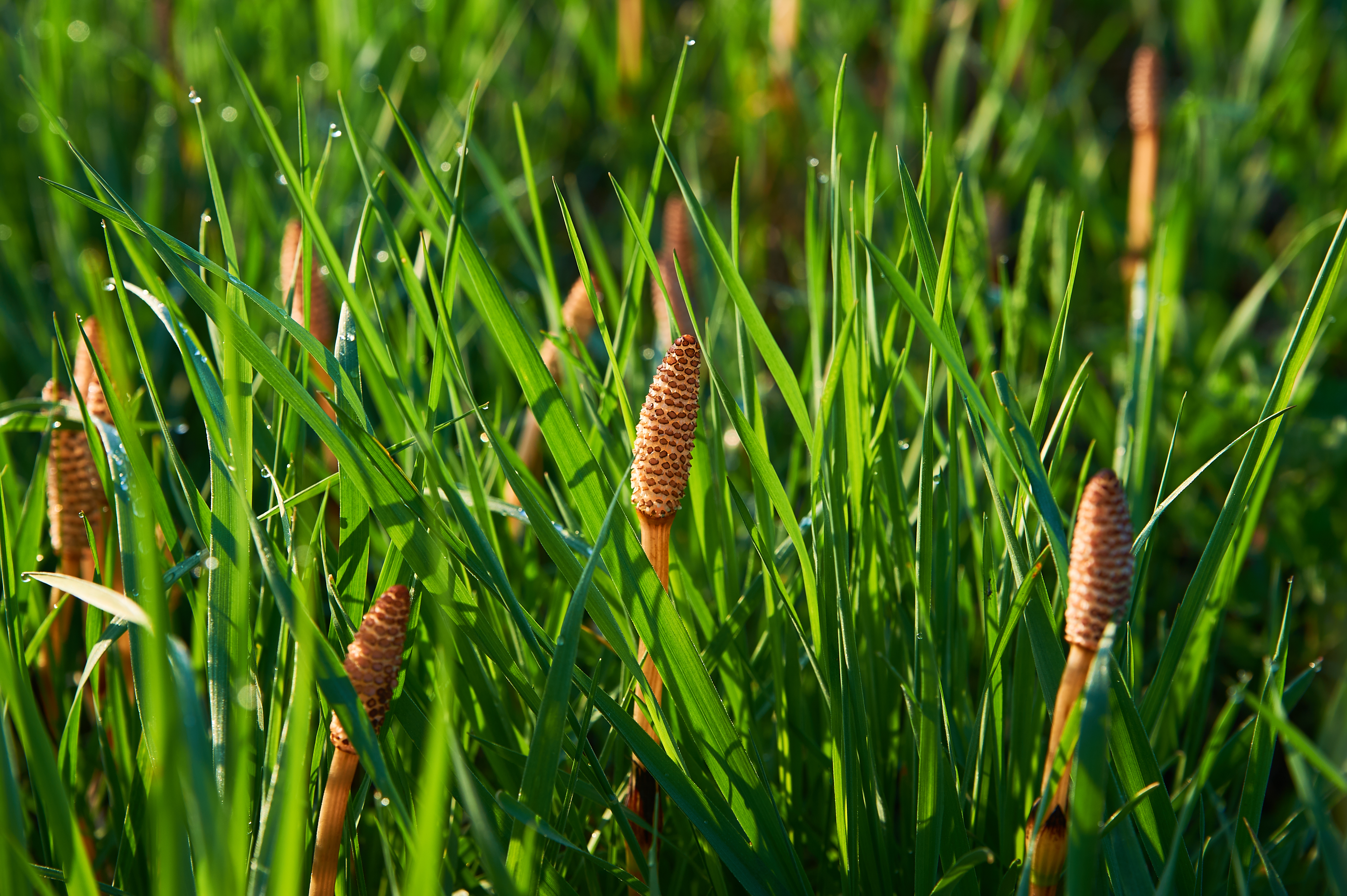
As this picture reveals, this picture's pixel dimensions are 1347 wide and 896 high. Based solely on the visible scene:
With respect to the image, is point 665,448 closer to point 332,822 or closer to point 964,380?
point 964,380

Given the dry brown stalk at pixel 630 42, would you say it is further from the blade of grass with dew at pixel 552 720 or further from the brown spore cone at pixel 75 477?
the blade of grass with dew at pixel 552 720

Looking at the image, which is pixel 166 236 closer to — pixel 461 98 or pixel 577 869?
pixel 577 869

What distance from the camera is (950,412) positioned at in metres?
0.72

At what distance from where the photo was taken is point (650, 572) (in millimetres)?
617

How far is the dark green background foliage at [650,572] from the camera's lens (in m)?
0.57

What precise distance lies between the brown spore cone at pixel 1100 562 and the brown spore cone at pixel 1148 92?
1.27 m

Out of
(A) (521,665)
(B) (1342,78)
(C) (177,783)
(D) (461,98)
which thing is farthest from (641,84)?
(C) (177,783)

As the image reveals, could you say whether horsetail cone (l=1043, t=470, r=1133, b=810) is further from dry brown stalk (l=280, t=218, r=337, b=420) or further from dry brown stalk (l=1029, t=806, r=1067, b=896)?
dry brown stalk (l=280, t=218, r=337, b=420)

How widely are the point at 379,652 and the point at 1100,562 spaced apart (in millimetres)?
350

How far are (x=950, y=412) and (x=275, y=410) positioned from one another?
0.52 meters

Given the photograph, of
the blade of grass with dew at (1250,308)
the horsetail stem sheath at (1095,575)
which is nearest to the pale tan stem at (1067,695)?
the horsetail stem sheath at (1095,575)

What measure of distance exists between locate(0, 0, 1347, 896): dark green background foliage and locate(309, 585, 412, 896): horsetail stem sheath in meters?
0.02

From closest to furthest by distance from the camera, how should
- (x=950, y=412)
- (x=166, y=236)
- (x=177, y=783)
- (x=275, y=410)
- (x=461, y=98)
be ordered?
(x=177, y=783), (x=166, y=236), (x=950, y=412), (x=275, y=410), (x=461, y=98)

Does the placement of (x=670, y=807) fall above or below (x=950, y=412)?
below
